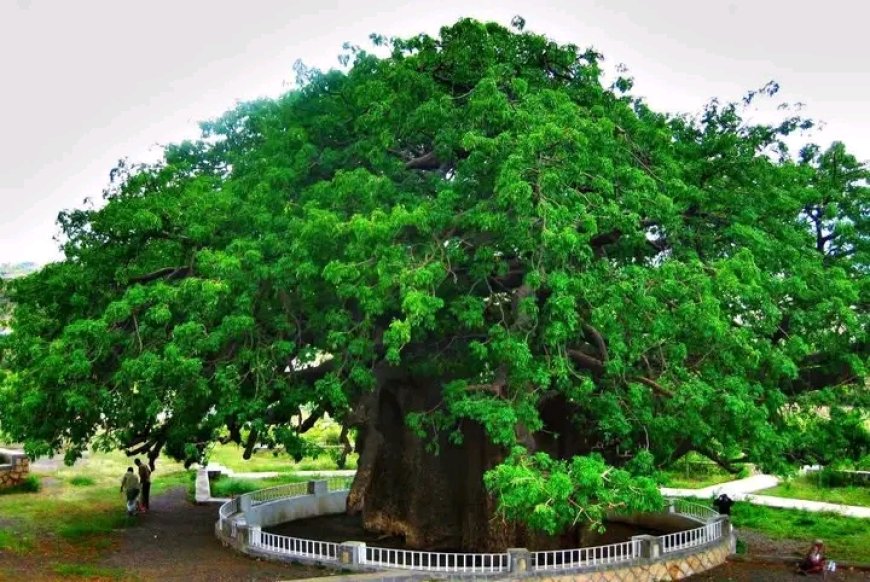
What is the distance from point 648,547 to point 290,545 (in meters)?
7.10

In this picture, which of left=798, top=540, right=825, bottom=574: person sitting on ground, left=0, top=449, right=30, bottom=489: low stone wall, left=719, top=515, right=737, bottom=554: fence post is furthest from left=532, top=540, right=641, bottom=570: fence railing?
left=0, top=449, right=30, bottom=489: low stone wall

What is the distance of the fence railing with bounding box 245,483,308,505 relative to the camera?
77.5 feet

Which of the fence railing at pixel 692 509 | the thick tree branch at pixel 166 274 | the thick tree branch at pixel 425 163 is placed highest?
the thick tree branch at pixel 425 163

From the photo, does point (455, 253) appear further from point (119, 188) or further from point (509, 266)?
point (119, 188)

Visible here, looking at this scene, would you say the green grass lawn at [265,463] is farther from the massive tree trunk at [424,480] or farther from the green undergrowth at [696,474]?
the massive tree trunk at [424,480]

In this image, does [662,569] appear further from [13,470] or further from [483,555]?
[13,470]

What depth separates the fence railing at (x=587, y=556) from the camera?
1627cm

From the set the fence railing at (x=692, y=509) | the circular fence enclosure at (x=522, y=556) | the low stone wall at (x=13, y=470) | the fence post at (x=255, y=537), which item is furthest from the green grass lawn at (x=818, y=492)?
the low stone wall at (x=13, y=470)

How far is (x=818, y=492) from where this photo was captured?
30734mm

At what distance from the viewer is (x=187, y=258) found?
18547 mm

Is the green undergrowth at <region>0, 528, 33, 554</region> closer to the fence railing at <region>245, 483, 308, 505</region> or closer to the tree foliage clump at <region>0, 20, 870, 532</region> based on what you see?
the tree foliage clump at <region>0, 20, 870, 532</region>

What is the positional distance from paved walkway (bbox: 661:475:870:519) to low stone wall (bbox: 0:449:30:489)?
20.8 metres

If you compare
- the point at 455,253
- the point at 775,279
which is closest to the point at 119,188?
the point at 455,253

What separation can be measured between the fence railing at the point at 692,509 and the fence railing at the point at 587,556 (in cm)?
466
